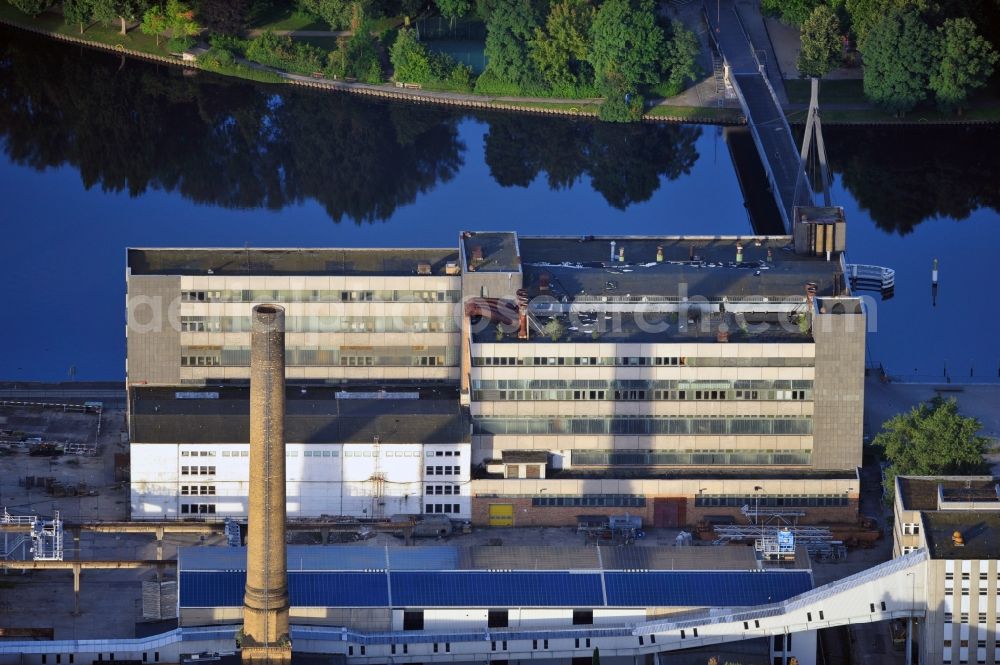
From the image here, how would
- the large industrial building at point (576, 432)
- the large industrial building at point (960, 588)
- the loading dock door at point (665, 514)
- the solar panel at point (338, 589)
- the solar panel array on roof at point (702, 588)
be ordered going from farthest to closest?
the loading dock door at point (665, 514), the large industrial building at point (576, 432), the solar panel array on roof at point (702, 588), the solar panel at point (338, 589), the large industrial building at point (960, 588)

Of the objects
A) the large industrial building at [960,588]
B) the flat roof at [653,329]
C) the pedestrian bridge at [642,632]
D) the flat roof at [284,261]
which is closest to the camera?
the large industrial building at [960,588]

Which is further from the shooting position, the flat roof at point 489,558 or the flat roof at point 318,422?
the flat roof at point 318,422

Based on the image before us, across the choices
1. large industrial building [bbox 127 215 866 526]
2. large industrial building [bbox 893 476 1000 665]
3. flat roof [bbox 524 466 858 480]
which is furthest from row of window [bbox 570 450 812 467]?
large industrial building [bbox 893 476 1000 665]

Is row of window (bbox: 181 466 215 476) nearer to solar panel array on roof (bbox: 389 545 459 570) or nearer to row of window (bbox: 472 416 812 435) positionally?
solar panel array on roof (bbox: 389 545 459 570)

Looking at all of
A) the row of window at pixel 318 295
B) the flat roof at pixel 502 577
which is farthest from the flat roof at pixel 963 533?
the row of window at pixel 318 295

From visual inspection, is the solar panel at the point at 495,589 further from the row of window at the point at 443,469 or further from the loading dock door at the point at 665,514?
the loading dock door at the point at 665,514

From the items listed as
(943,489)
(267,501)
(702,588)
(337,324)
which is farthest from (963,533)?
(337,324)
